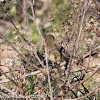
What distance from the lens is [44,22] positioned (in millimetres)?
5605

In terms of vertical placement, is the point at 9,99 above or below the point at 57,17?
below

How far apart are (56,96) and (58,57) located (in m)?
0.65

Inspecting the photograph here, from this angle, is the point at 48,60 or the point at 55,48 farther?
the point at 48,60

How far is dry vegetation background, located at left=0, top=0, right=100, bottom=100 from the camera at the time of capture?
1.60 m

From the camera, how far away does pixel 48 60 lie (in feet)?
8.12

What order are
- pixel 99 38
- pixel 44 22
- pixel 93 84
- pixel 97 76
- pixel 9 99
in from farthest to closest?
pixel 44 22
pixel 97 76
pixel 93 84
pixel 9 99
pixel 99 38

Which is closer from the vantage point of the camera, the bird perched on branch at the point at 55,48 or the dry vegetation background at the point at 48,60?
the dry vegetation background at the point at 48,60

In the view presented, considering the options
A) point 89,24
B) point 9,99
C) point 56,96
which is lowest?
point 56,96

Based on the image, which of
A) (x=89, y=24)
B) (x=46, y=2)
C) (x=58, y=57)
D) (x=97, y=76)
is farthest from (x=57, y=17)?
(x=89, y=24)

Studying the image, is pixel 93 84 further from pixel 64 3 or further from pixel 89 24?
pixel 64 3

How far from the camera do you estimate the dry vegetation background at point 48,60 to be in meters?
1.60

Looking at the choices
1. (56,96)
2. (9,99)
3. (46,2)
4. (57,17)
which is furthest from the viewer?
(46,2)

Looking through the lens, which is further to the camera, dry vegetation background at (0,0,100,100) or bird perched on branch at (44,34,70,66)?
bird perched on branch at (44,34,70,66)

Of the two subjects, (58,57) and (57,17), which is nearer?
(58,57)
